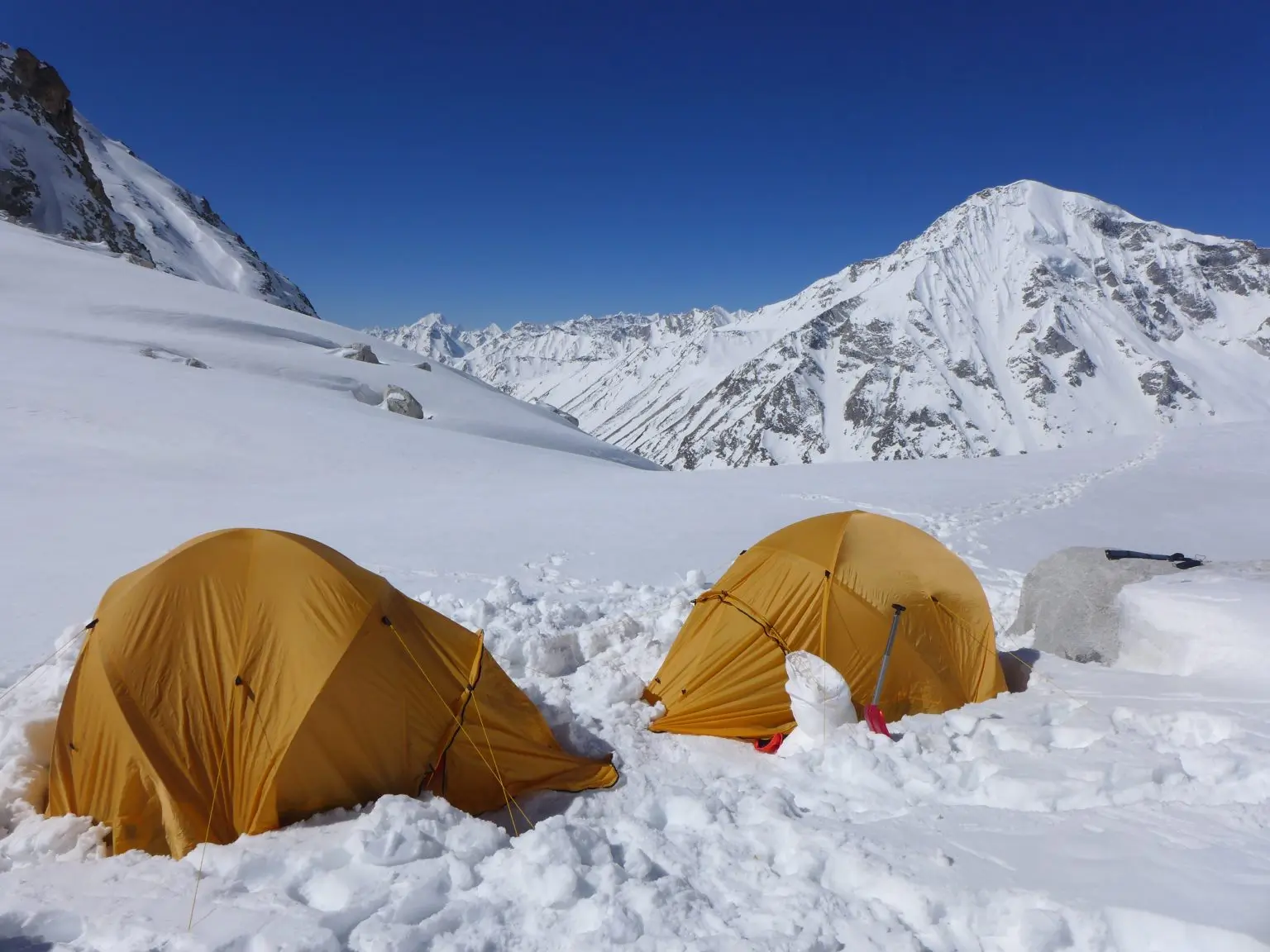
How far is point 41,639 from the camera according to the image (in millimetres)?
7820

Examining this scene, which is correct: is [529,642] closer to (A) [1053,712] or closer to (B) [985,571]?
(A) [1053,712]

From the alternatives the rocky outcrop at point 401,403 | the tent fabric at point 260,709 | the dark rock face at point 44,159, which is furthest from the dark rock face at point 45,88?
the tent fabric at point 260,709

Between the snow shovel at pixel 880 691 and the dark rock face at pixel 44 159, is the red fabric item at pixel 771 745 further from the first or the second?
the dark rock face at pixel 44 159

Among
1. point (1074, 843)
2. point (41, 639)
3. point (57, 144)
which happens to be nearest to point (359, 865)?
point (1074, 843)

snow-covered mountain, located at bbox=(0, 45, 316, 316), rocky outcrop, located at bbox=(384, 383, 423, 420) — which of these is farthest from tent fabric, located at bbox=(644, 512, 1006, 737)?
A: snow-covered mountain, located at bbox=(0, 45, 316, 316)

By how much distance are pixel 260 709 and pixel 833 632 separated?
515cm

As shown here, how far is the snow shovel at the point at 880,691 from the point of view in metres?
6.37

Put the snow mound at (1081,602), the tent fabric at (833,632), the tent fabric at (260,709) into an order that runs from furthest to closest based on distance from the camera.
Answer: the snow mound at (1081,602), the tent fabric at (833,632), the tent fabric at (260,709)

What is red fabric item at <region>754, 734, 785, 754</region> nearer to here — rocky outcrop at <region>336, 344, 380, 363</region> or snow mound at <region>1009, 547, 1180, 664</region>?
snow mound at <region>1009, 547, 1180, 664</region>

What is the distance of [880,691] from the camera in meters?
6.79

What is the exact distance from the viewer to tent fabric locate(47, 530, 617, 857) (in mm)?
4887

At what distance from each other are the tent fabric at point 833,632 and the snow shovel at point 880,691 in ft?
0.20

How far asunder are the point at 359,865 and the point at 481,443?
23392mm

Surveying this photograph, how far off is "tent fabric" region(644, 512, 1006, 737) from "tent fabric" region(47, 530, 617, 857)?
5.46 feet
